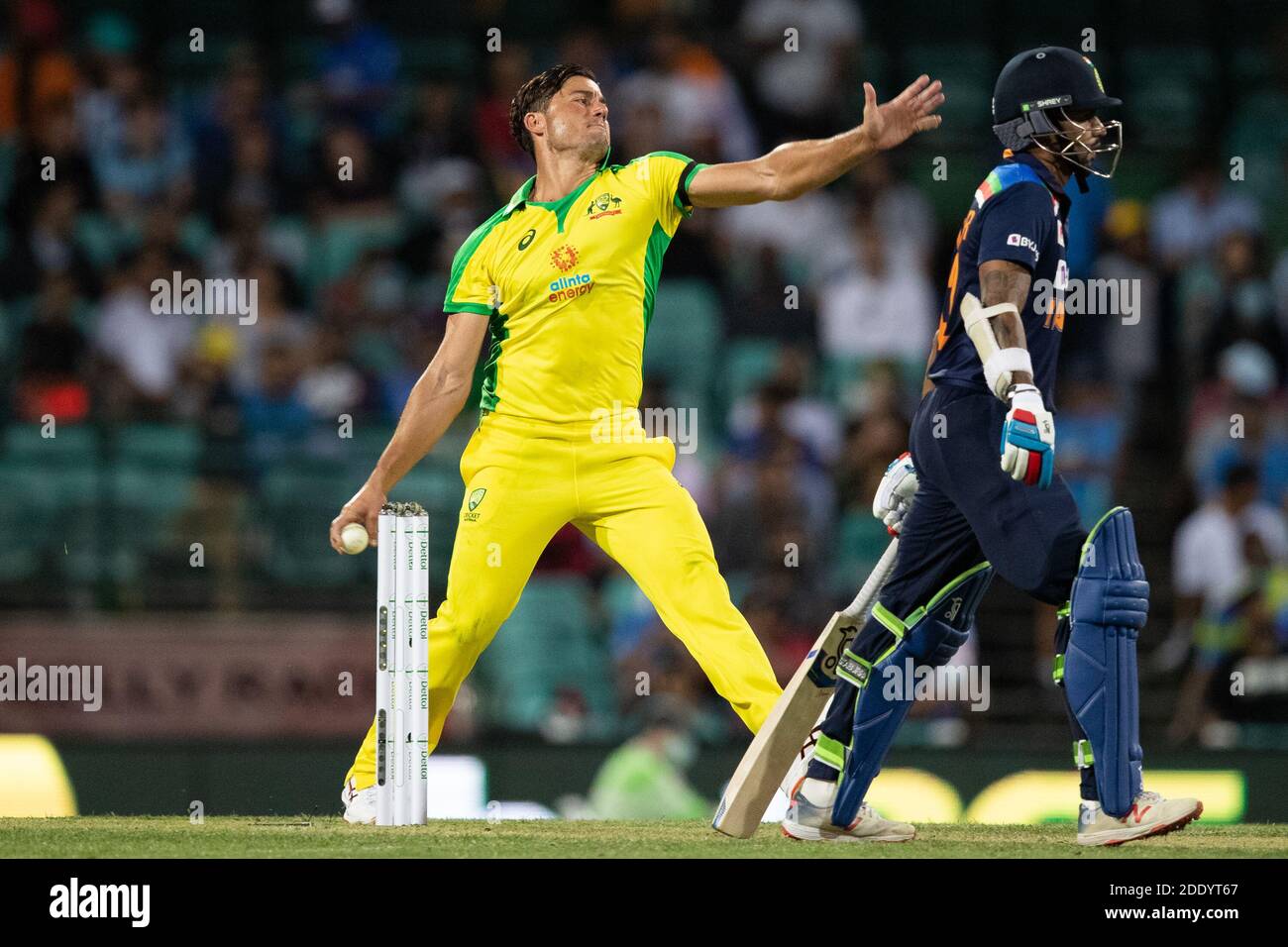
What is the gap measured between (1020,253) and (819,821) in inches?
68.5

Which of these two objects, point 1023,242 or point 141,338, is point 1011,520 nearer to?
point 1023,242

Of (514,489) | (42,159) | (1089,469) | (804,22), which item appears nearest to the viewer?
(514,489)

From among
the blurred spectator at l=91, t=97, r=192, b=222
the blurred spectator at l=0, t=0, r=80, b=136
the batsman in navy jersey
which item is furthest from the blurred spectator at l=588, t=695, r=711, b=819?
the blurred spectator at l=0, t=0, r=80, b=136

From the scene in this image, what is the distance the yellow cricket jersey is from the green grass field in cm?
133

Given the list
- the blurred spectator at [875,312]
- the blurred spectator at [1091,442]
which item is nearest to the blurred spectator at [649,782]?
the blurred spectator at [1091,442]

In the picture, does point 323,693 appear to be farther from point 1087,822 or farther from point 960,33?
point 960,33

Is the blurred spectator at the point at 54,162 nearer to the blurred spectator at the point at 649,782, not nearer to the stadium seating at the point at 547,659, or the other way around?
the stadium seating at the point at 547,659

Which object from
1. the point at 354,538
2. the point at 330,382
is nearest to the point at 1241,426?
the point at 330,382

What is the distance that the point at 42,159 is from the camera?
38.9 feet

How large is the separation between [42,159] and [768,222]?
4337 mm

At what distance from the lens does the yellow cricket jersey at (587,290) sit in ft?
20.3

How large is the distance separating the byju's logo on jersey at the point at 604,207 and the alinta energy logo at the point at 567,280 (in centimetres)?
12

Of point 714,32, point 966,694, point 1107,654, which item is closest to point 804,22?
point 714,32

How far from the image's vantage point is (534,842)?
5828 mm
